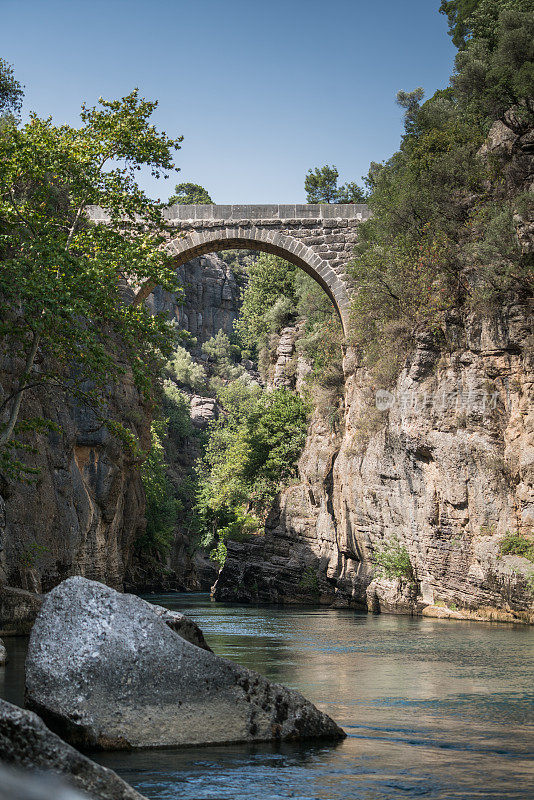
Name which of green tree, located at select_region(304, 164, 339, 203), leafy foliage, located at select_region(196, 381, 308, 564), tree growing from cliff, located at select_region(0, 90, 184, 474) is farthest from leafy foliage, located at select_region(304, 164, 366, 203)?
tree growing from cliff, located at select_region(0, 90, 184, 474)

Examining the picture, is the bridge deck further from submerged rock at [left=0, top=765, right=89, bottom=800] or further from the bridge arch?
submerged rock at [left=0, top=765, right=89, bottom=800]

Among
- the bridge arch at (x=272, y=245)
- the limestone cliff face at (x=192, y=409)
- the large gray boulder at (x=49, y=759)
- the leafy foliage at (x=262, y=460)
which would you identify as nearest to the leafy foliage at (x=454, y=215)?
the bridge arch at (x=272, y=245)

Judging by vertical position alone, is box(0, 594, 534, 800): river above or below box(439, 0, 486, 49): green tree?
below

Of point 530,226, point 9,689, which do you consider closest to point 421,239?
point 530,226

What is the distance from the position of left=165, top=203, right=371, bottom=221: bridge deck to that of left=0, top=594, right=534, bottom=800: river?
52.7 ft

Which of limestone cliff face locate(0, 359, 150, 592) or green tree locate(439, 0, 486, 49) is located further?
Answer: green tree locate(439, 0, 486, 49)

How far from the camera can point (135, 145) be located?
14633 millimetres

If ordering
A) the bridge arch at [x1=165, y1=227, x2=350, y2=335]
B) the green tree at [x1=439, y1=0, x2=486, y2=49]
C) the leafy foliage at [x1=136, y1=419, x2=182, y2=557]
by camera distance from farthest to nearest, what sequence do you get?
1. the leafy foliage at [x1=136, y1=419, x2=182, y2=557]
2. the green tree at [x1=439, y1=0, x2=486, y2=49]
3. the bridge arch at [x1=165, y1=227, x2=350, y2=335]

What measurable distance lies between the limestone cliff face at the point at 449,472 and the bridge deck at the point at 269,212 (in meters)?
4.54

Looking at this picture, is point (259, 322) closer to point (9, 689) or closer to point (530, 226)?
point (530, 226)

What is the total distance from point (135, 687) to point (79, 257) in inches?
356

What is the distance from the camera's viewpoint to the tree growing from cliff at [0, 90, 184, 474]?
40.4 ft

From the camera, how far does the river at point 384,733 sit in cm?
427

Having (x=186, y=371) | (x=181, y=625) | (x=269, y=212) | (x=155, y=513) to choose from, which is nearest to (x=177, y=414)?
(x=186, y=371)
